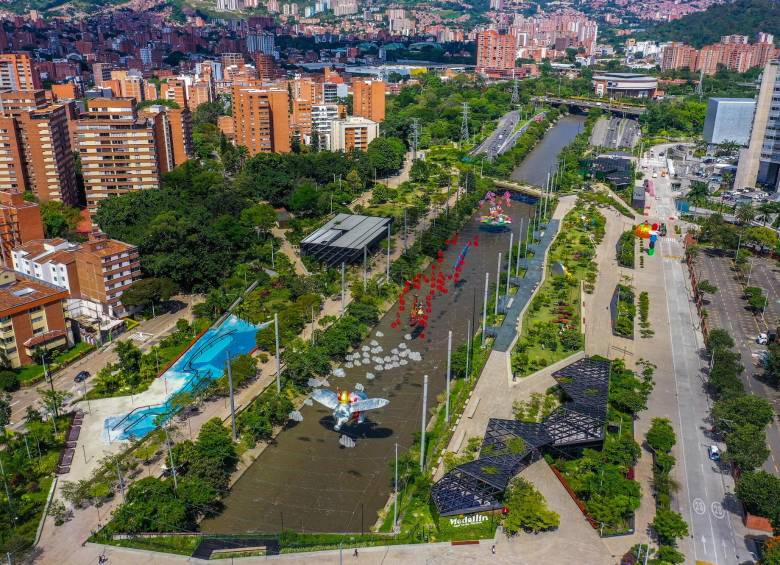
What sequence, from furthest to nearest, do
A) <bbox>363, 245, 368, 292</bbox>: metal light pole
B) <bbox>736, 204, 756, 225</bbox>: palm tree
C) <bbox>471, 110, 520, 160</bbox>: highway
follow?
<bbox>471, 110, 520, 160</bbox>: highway
<bbox>736, 204, 756, 225</bbox>: palm tree
<bbox>363, 245, 368, 292</bbox>: metal light pole

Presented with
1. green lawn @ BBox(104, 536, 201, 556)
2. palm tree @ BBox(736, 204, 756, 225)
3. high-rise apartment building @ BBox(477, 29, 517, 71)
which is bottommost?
green lawn @ BBox(104, 536, 201, 556)

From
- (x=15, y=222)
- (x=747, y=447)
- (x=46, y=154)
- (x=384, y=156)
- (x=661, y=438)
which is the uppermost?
(x=46, y=154)

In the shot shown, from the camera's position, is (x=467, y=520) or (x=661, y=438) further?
(x=661, y=438)

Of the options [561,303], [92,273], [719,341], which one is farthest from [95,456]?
[719,341]

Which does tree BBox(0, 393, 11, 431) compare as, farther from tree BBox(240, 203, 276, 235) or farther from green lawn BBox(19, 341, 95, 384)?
tree BBox(240, 203, 276, 235)

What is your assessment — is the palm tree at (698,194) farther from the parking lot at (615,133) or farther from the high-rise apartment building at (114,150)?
the high-rise apartment building at (114,150)

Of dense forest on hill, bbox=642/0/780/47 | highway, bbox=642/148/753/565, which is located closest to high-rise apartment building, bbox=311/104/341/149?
highway, bbox=642/148/753/565

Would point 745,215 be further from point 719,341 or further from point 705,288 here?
point 719,341
